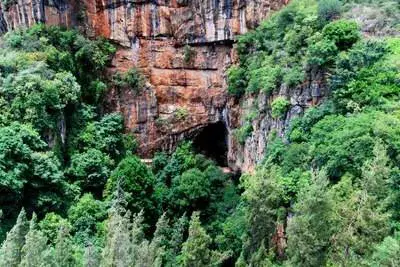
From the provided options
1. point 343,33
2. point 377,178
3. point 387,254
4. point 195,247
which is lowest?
point 195,247

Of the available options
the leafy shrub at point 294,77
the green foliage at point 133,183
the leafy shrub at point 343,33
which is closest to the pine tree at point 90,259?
the green foliage at point 133,183

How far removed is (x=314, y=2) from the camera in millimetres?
24547

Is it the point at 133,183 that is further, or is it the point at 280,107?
the point at 133,183

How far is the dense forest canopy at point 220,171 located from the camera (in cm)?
1345

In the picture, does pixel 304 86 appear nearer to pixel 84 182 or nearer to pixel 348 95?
pixel 348 95

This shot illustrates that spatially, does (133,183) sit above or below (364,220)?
below

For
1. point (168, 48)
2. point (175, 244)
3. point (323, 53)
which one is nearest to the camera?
point (323, 53)

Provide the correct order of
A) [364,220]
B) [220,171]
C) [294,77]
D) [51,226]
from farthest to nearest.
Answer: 1. [220,171]
2. [294,77]
3. [51,226]
4. [364,220]

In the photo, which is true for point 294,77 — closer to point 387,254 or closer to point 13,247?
point 387,254

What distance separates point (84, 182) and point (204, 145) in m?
8.54

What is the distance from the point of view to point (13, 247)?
16609 millimetres

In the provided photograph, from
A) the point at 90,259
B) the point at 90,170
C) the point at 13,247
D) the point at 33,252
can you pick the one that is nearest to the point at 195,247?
the point at 90,259

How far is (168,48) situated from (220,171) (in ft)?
22.9

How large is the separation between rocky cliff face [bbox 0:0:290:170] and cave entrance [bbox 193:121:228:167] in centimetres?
84
